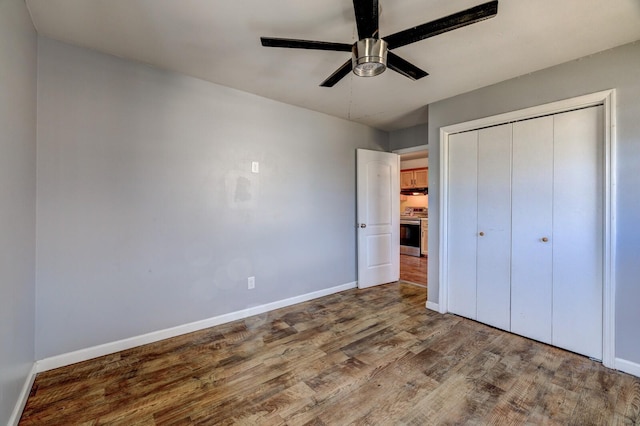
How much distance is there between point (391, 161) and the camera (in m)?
4.21

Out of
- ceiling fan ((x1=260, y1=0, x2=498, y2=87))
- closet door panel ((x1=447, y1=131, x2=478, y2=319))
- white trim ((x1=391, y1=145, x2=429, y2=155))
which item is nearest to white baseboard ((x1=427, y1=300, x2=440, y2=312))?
closet door panel ((x1=447, y1=131, x2=478, y2=319))

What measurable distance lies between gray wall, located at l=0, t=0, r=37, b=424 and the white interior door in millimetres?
3267

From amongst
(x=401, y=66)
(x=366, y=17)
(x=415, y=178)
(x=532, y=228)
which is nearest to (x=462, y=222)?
(x=532, y=228)

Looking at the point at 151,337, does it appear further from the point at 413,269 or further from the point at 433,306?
the point at 413,269

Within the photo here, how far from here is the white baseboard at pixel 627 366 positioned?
1.95 metres

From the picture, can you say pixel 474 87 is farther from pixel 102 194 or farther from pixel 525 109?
pixel 102 194

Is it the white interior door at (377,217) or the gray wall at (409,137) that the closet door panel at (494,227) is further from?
the white interior door at (377,217)

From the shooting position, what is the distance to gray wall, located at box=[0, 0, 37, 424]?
1362 millimetres

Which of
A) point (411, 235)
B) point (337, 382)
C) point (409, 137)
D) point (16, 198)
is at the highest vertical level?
point (409, 137)

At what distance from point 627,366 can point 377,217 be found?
8.94 feet

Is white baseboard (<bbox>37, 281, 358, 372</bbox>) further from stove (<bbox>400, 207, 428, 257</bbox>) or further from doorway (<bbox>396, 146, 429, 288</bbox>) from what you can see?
stove (<bbox>400, 207, 428, 257</bbox>)

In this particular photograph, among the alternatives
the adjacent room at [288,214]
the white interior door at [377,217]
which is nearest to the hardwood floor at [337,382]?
the adjacent room at [288,214]

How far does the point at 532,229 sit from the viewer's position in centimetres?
247

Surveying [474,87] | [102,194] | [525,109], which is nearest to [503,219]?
[525,109]
